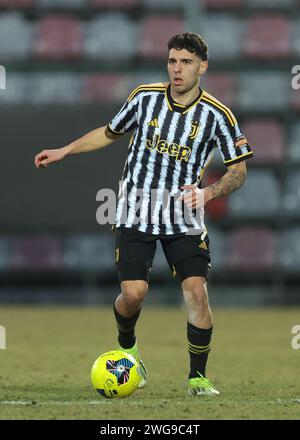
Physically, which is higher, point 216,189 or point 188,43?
point 188,43

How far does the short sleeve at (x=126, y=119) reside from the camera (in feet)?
20.6

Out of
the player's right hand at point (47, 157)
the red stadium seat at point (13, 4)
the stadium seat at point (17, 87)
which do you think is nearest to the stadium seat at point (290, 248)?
the stadium seat at point (17, 87)

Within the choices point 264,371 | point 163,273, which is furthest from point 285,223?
point 264,371

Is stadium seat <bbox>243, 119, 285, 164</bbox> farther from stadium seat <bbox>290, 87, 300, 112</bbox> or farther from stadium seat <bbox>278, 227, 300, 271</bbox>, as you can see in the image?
stadium seat <bbox>278, 227, 300, 271</bbox>

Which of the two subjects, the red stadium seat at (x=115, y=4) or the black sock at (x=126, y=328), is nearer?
the black sock at (x=126, y=328)

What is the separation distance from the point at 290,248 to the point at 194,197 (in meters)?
7.89

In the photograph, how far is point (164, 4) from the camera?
14062 millimetres

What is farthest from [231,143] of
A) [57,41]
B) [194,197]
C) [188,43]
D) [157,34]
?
[57,41]

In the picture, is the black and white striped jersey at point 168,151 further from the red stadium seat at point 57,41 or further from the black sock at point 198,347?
the red stadium seat at point 57,41

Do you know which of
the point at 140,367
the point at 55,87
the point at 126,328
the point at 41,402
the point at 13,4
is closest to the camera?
the point at 41,402

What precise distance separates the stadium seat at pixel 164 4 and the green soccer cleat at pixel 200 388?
28.6 feet

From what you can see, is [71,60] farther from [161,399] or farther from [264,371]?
[161,399]

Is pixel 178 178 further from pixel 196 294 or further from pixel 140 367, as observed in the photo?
pixel 140 367

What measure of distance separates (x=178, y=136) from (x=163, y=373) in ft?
6.28
